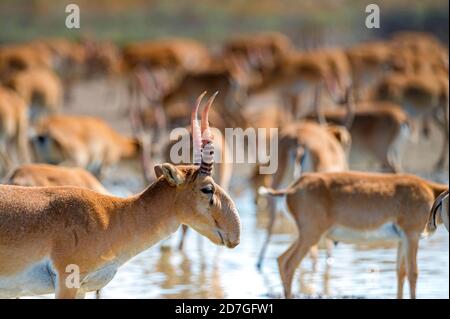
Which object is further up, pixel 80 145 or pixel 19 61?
pixel 19 61

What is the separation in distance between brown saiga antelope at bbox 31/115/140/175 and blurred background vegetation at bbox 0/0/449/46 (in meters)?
23.8

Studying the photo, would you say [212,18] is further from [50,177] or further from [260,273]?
[50,177]

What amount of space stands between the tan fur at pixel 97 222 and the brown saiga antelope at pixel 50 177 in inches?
136

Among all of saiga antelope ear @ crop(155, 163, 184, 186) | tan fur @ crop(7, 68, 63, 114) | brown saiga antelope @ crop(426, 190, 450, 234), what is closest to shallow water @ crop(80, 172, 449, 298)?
brown saiga antelope @ crop(426, 190, 450, 234)

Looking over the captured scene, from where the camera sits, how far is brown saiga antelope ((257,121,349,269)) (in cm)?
1287

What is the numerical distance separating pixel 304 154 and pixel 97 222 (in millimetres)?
5818

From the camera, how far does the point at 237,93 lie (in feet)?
79.3

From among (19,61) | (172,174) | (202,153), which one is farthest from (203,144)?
(19,61)

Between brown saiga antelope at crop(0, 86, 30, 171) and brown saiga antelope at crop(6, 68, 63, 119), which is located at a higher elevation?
brown saiga antelope at crop(6, 68, 63, 119)

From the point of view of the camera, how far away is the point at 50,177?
36.1 ft

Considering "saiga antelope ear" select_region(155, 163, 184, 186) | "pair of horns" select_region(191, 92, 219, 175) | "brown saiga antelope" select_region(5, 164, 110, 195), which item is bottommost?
"saiga antelope ear" select_region(155, 163, 184, 186)

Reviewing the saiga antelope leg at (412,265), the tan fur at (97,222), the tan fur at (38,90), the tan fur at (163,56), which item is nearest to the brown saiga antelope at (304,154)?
the saiga antelope leg at (412,265)

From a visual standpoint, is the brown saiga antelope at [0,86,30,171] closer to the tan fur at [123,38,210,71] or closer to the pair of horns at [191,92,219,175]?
the tan fur at [123,38,210,71]
